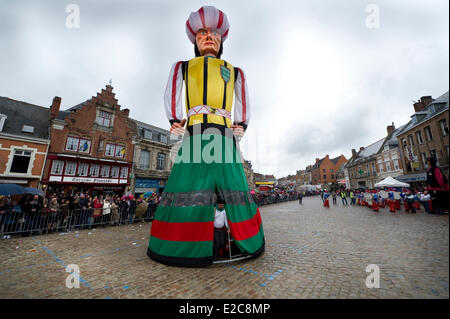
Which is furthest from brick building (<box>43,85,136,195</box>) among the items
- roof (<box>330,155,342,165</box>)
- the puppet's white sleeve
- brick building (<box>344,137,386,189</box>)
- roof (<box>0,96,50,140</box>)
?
roof (<box>330,155,342,165</box>)

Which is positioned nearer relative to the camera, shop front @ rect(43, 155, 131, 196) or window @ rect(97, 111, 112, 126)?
shop front @ rect(43, 155, 131, 196)

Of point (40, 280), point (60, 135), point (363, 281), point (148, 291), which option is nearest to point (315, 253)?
point (363, 281)

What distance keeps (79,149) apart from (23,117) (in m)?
5.50

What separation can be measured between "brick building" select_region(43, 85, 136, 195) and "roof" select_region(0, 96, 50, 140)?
1.04 m

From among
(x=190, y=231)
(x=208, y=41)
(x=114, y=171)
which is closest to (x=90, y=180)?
(x=114, y=171)

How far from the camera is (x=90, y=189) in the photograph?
18.9 meters

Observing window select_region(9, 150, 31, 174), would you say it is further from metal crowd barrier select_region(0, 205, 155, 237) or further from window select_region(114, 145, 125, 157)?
metal crowd barrier select_region(0, 205, 155, 237)

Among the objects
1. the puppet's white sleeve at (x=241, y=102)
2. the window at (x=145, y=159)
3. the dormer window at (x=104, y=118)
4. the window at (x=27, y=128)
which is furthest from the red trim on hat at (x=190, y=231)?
the window at (x=145, y=159)

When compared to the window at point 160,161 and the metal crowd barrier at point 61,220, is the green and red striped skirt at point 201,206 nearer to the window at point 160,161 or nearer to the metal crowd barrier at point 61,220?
the metal crowd barrier at point 61,220

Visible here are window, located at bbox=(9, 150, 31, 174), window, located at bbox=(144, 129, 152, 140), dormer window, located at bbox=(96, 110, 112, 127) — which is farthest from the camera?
window, located at bbox=(144, 129, 152, 140)

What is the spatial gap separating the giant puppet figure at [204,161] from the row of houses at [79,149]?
1865cm

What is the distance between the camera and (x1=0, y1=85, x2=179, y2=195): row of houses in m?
15.8

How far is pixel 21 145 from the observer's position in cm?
1573
